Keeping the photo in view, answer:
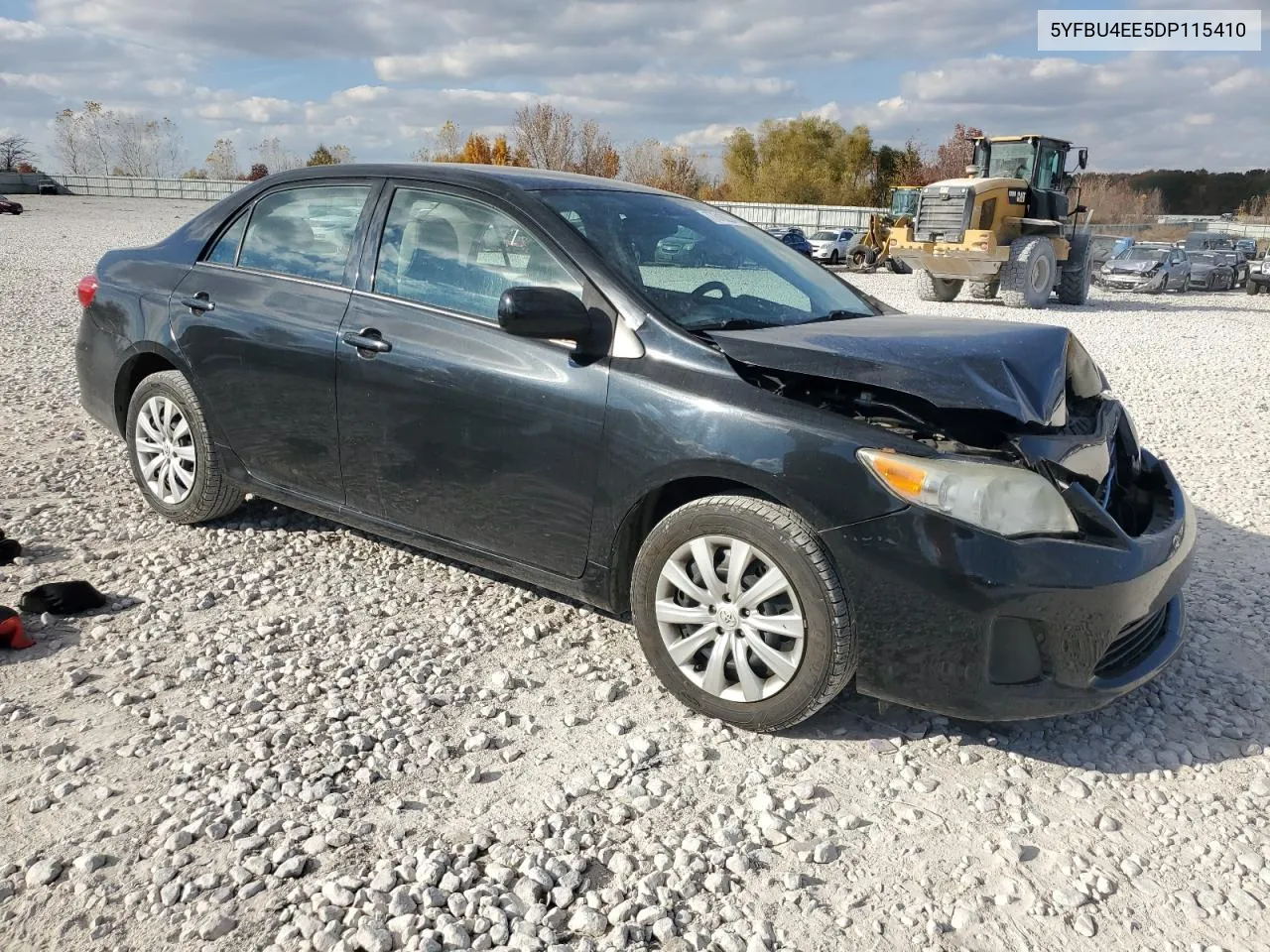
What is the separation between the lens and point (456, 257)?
387 cm

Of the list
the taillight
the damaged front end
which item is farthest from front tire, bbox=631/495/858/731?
the taillight

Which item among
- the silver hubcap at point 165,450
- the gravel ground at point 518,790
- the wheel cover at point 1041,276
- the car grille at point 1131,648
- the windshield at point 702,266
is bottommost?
the gravel ground at point 518,790

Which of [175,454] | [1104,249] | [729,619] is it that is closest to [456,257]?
[729,619]

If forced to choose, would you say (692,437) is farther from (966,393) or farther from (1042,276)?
(1042,276)

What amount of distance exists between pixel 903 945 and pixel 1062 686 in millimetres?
989

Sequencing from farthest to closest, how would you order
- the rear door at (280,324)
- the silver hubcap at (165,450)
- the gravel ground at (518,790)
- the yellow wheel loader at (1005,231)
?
the yellow wheel loader at (1005,231) < the silver hubcap at (165,450) < the rear door at (280,324) < the gravel ground at (518,790)

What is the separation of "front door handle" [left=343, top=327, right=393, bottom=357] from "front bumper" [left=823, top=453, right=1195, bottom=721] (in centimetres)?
188

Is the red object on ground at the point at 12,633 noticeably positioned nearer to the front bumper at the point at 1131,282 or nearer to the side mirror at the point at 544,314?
the side mirror at the point at 544,314

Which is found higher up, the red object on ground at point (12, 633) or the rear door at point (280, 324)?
the rear door at point (280, 324)

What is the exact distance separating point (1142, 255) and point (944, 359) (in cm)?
2509

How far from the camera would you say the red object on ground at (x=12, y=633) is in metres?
3.66

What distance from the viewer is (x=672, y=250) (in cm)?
397

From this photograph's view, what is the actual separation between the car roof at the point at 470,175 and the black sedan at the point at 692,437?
2 centimetres

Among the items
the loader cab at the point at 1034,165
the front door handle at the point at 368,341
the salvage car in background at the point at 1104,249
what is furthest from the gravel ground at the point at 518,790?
the salvage car in background at the point at 1104,249
